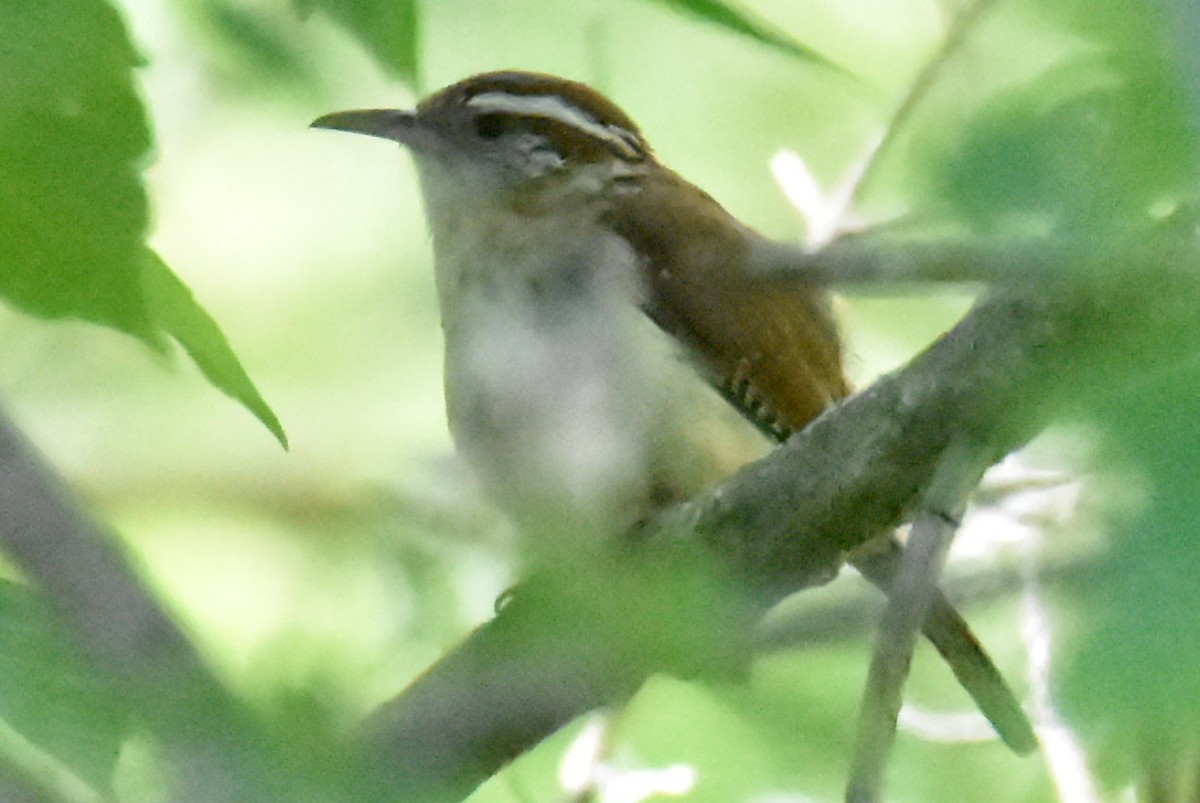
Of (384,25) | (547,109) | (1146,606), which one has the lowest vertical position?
(1146,606)

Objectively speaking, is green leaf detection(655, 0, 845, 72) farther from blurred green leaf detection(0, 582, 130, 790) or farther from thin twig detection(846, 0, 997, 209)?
blurred green leaf detection(0, 582, 130, 790)

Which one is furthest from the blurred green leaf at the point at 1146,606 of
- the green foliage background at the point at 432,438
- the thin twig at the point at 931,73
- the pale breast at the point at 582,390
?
the pale breast at the point at 582,390

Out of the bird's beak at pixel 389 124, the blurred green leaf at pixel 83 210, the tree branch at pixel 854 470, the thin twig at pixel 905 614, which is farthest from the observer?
the bird's beak at pixel 389 124

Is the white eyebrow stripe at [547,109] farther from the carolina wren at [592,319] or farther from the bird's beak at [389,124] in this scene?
the bird's beak at [389,124]

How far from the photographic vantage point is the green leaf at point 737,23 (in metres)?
1.24

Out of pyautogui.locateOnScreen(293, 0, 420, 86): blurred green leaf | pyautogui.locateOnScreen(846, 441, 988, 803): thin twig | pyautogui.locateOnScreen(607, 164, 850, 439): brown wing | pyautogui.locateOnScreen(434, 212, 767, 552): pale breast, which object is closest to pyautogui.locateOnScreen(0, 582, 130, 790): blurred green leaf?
pyautogui.locateOnScreen(846, 441, 988, 803): thin twig

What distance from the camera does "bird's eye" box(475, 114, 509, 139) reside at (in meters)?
3.38

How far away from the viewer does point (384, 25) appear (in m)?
1.33

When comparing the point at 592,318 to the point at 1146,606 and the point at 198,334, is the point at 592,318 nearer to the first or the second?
the point at 198,334

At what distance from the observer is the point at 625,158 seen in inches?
133

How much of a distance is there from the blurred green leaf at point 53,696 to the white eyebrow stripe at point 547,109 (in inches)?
96.7

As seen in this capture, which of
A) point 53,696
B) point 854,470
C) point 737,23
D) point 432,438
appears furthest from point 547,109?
point 53,696

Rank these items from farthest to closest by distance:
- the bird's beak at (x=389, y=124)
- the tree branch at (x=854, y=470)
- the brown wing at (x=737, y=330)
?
the bird's beak at (x=389, y=124), the brown wing at (x=737, y=330), the tree branch at (x=854, y=470)

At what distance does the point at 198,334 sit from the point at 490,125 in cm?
225
